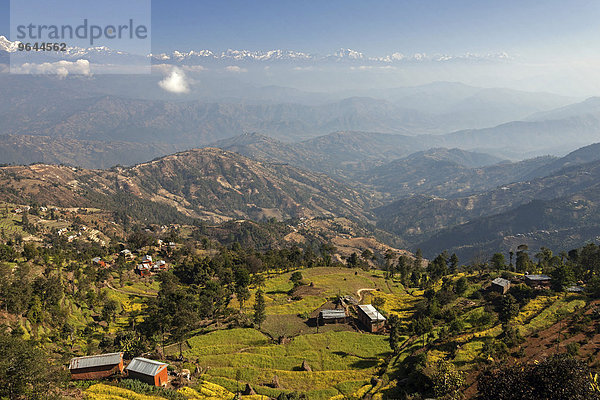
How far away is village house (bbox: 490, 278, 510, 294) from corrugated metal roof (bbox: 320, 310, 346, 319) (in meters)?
42.2

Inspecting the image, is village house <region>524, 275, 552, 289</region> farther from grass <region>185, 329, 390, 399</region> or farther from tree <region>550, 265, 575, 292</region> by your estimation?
grass <region>185, 329, 390, 399</region>

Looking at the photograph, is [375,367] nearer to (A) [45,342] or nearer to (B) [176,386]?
(B) [176,386]

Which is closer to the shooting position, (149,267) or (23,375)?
(23,375)

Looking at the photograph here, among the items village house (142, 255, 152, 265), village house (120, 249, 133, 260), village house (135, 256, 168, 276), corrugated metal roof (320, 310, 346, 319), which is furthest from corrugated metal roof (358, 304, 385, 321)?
→ village house (120, 249, 133, 260)

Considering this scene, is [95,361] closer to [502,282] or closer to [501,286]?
[501,286]

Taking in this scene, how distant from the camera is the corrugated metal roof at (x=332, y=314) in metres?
80.0

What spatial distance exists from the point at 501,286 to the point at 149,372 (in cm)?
8374

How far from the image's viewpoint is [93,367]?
50.0 m

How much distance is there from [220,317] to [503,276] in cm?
8117

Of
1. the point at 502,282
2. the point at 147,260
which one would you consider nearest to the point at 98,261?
the point at 147,260

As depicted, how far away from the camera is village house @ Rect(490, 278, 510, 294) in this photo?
3479 inches

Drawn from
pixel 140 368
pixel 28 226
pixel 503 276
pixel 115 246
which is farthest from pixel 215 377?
pixel 28 226

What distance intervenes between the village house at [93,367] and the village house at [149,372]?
10.3ft

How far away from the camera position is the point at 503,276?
100438mm
